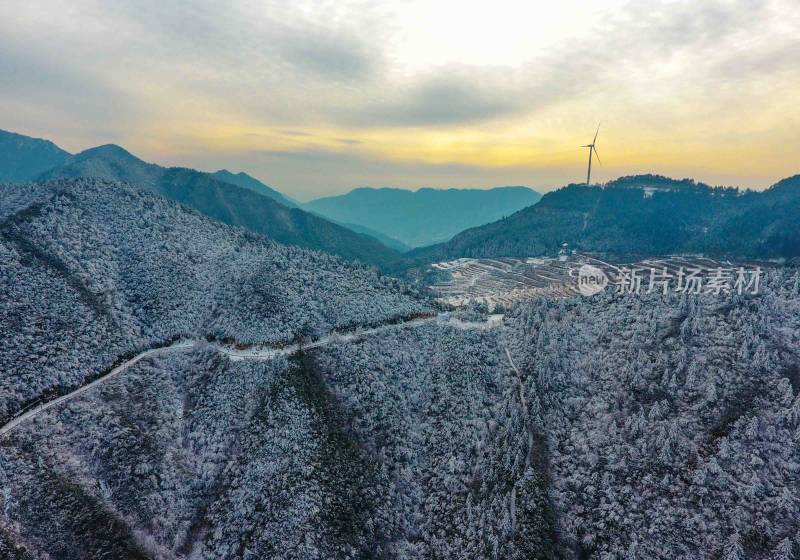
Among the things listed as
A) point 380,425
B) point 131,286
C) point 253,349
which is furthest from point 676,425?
point 131,286

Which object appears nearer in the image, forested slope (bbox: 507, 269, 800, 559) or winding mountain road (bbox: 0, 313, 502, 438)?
forested slope (bbox: 507, 269, 800, 559)

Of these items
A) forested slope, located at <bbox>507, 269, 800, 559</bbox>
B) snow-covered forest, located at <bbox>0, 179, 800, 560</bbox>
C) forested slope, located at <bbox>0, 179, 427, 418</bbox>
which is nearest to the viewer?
forested slope, located at <bbox>507, 269, 800, 559</bbox>

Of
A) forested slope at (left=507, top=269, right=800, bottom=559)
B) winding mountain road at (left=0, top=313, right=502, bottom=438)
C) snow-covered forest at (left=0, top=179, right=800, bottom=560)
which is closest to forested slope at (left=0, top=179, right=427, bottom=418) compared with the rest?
snow-covered forest at (left=0, top=179, right=800, bottom=560)

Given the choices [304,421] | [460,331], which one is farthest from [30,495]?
[460,331]

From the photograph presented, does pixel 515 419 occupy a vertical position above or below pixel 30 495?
above

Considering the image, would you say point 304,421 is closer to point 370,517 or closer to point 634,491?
point 370,517

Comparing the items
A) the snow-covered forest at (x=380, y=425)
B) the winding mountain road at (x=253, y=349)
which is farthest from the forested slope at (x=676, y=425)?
the winding mountain road at (x=253, y=349)

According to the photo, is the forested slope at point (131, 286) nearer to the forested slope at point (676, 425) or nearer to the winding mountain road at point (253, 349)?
the winding mountain road at point (253, 349)

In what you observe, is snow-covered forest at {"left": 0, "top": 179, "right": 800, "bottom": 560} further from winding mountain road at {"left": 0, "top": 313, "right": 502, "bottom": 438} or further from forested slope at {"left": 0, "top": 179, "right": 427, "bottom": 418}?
winding mountain road at {"left": 0, "top": 313, "right": 502, "bottom": 438}
